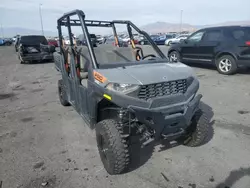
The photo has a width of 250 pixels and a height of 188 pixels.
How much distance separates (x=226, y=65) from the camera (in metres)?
8.67

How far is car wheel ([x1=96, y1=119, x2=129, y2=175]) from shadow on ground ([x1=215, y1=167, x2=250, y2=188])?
3.88 ft

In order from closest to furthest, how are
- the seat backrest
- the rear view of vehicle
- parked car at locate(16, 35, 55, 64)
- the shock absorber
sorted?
the shock absorber
the seat backrest
the rear view of vehicle
parked car at locate(16, 35, 55, 64)

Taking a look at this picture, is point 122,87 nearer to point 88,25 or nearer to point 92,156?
point 92,156

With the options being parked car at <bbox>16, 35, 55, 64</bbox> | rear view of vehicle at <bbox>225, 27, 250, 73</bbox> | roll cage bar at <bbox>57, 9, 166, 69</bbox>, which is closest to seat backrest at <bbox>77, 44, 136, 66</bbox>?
roll cage bar at <bbox>57, 9, 166, 69</bbox>

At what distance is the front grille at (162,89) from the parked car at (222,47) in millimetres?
5215

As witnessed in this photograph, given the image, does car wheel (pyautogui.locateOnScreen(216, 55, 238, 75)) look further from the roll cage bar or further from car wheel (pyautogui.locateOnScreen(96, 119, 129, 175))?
car wheel (pyautogui.locateOnScreen(96, 119, 129, 175))

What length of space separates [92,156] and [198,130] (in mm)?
1624

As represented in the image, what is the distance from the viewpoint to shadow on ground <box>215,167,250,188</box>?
269 centimetres

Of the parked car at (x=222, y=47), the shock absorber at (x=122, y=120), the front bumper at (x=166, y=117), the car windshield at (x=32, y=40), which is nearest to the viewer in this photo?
the front bumper at (x=166, y=117)

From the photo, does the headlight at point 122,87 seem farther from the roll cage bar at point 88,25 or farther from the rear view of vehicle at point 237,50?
the rear view of vehicle at point 237,50

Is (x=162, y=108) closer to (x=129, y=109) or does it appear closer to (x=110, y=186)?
(x=129, y=109)

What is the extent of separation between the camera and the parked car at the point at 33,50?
1292 centimetres

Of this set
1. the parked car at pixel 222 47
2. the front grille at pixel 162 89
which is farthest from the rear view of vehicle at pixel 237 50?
the front grille at pixel 162 89

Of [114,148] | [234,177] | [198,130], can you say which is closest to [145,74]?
[114,148]
